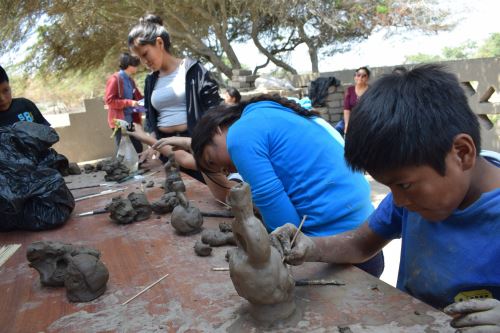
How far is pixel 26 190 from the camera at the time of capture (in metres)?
2.24

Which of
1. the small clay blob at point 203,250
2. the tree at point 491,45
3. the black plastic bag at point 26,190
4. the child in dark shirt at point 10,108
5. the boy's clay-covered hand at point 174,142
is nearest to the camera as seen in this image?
the small clay blob at point 203,250

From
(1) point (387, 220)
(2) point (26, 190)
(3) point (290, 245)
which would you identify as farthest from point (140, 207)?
(1) point (387, 220)

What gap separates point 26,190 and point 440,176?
6.74ft

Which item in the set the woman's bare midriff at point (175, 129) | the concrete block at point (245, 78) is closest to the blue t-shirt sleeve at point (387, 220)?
the woman's bare midriff at point (175, 129)

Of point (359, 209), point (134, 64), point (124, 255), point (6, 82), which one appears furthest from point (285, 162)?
point (134, 64)

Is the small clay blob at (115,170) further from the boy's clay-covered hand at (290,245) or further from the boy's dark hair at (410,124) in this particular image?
the boy's dark hair at (410,124)

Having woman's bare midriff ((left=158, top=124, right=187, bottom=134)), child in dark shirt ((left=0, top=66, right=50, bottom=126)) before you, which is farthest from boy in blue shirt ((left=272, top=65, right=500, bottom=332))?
child in dark shirt ((left=0, top=66, right=50, bottom=126))

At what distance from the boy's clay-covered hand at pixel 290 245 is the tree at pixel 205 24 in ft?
33.0

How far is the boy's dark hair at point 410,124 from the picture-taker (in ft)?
3.53

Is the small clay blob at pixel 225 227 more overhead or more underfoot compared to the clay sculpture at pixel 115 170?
more underfoot

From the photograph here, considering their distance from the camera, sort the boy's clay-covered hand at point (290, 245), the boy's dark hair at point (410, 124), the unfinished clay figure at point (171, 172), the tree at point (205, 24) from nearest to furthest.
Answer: the boy's dark hair at point (410, 124) < the boy's clay-covered hand at point (290, 245) < the unfinished clay figure at point (171, 172) < the tree at point (205, 24)

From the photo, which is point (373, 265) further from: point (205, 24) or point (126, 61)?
point (205, 24)

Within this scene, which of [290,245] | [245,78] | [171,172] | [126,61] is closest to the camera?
[290,245]

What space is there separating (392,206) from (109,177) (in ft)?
8.17
